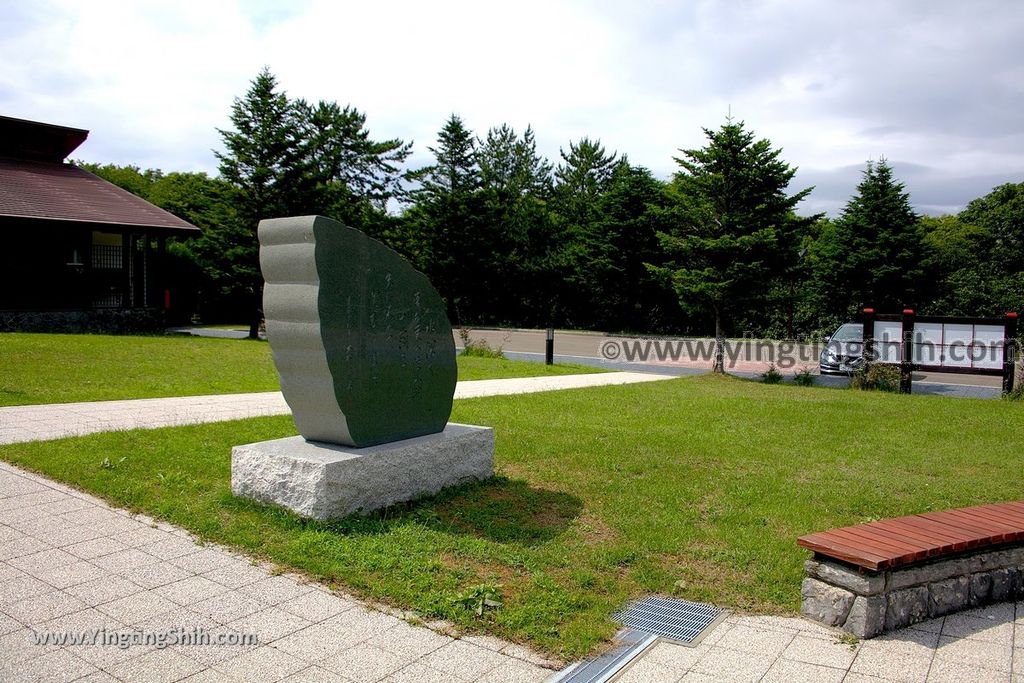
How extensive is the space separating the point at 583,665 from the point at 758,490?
3.68 metres

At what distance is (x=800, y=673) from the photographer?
3.90 meters

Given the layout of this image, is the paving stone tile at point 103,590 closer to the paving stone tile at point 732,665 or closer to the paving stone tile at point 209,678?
the paving stone tile at point 209,678

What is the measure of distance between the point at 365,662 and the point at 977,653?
320cm

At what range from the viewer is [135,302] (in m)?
29.3

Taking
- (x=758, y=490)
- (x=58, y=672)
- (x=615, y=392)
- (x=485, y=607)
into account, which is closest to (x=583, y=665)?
(x=485, y=607)

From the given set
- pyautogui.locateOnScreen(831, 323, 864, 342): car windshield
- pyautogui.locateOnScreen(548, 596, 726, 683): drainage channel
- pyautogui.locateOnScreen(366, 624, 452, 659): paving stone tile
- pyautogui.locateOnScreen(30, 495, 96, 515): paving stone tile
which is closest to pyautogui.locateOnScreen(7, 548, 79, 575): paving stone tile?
pyautogui.locateOnScreen(30, 495, 96, 515): paving stone tile

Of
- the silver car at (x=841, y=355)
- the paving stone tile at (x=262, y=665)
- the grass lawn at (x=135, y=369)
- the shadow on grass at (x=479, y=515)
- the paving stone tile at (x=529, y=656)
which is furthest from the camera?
the silver car at (x=841, y=355)

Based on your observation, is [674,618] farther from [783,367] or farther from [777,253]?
[783,367]

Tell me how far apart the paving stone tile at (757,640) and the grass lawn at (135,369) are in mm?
10306

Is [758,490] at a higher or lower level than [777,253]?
lower

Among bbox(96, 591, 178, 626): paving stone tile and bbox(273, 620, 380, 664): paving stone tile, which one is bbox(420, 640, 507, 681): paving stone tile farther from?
bbox(96, 591, 178, 626): paving stone tile

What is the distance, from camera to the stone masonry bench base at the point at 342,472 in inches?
227

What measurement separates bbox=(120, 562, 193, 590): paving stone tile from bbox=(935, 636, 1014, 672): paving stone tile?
4.36m

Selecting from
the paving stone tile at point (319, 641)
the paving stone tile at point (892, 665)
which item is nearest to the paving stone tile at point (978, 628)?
the paving stone tile at point (892, 665)
